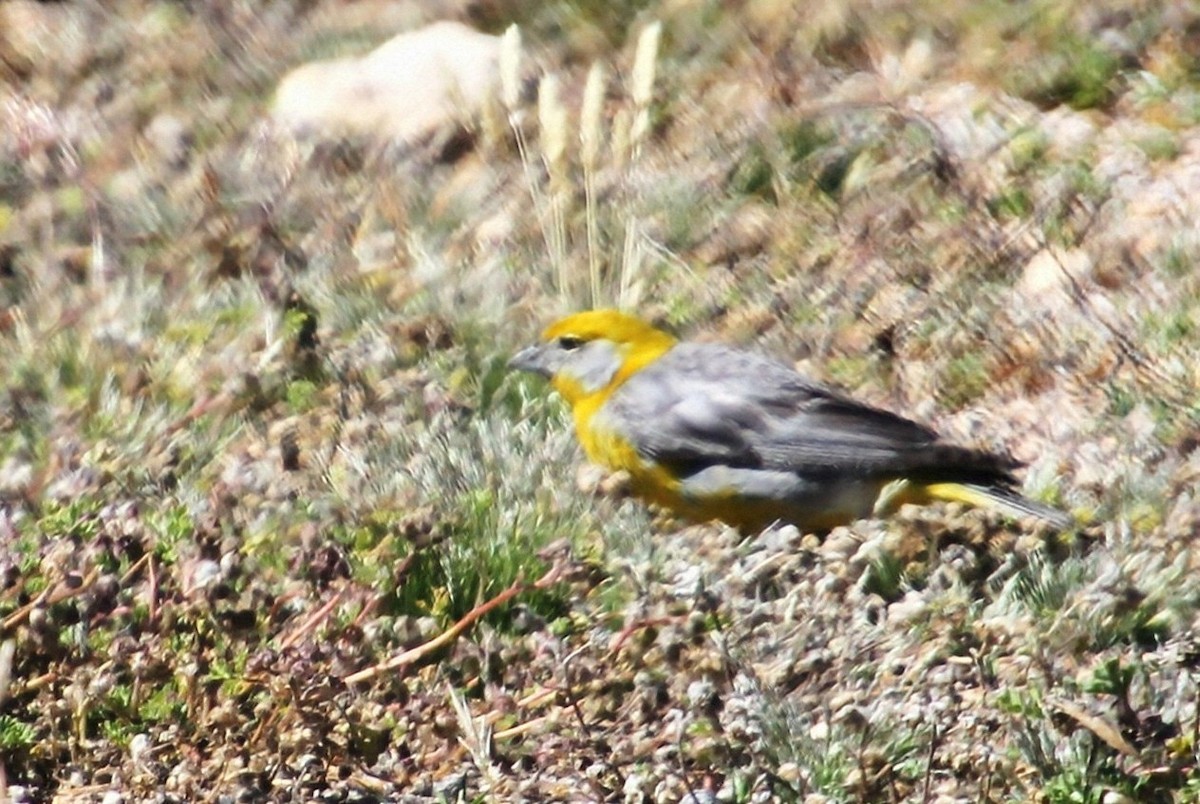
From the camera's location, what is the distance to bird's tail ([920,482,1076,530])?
5180mm

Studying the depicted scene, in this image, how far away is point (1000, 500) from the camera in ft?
17.5

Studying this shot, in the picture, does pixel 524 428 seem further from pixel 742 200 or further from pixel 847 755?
pixel 847 755

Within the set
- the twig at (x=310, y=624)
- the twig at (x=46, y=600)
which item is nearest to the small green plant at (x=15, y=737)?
the twig at (x=46, y=600)

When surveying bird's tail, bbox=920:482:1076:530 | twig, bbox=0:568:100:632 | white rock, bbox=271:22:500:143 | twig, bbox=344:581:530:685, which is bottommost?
bird's tail, bbox=920:482:1076:530

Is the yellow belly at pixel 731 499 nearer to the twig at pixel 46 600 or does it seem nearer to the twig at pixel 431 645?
the twig at pixel 431 645

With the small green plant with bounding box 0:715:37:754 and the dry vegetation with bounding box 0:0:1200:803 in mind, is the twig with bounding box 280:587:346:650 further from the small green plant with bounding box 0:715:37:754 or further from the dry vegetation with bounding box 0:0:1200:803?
the small green plant with bounding box 0:715:37:754

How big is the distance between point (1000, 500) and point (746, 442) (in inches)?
34.4

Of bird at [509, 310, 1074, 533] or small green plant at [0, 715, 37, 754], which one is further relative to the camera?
bird at [509, 310, 1074, 533]

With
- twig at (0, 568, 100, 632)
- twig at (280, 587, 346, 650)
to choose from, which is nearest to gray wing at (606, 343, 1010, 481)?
twig at (280, 587, 346, 650)

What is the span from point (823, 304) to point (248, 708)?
9.79ft

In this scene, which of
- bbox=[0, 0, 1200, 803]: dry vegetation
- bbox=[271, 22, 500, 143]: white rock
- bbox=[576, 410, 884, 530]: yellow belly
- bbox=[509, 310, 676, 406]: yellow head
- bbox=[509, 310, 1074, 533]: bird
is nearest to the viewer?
bbox=[0, 0, 1200, 803]: dry vegetation

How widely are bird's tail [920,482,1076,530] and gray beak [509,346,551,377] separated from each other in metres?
1.37

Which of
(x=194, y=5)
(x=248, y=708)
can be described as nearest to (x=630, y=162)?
(x=194, y=5)

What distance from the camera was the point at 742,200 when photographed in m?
7.50
